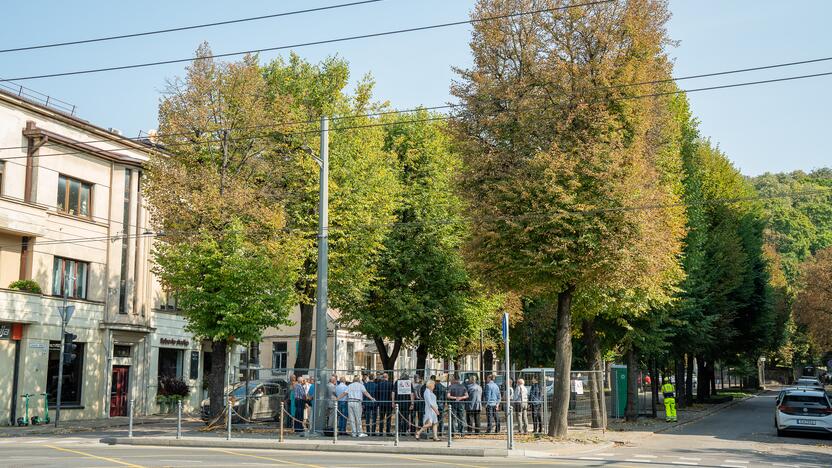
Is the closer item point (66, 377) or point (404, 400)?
point (404, 400)

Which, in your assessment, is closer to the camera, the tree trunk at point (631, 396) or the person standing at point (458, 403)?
the person standing at point (458, 403)

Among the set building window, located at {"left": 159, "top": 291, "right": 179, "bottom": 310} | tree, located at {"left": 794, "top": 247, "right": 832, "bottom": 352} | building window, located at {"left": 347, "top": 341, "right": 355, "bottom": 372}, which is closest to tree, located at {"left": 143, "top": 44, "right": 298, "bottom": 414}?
building window, located at {"left": 159, "top": 291, "right": 179, "bottom": 310}

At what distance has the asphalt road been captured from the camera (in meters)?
16.5

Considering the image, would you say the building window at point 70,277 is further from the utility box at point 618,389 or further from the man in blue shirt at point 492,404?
the utility box at point 618,389

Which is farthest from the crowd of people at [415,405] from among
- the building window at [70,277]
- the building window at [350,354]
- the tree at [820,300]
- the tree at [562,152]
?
the tree at [820,300]

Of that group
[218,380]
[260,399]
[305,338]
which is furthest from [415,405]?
[305,338]

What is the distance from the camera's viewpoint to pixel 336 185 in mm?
30828

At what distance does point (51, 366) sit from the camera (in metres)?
33.5

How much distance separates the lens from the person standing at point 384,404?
77.8ft

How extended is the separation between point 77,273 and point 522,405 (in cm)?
2220

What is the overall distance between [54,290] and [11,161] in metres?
5.92

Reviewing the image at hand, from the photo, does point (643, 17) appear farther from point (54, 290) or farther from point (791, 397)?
point (54, 290)

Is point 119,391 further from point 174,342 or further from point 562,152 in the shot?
point 562,152

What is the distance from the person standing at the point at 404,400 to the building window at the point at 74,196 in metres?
19.4
